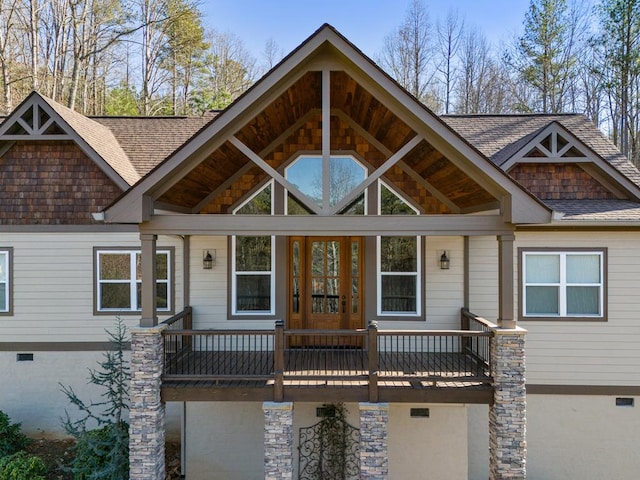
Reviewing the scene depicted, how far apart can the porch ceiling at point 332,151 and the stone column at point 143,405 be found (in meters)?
2.31

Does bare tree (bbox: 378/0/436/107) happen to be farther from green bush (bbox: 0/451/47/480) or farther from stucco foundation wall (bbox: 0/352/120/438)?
green bush (bbox: 0/451/47/480)

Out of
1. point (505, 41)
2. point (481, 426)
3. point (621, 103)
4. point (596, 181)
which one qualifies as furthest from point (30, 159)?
point (621, 103)

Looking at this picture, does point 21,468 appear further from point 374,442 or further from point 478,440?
point 478,440

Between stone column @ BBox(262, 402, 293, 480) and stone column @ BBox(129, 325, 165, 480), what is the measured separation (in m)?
1.79

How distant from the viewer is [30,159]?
8.59 m

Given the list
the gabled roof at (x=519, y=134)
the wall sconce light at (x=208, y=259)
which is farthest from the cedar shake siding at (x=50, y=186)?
the gabled roof at (x=519, y=134)

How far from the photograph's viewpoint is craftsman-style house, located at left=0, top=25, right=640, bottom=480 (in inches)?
244

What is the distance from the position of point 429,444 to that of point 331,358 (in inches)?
102

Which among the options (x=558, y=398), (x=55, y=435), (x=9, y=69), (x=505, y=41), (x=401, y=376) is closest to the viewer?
(x=401, y=376)

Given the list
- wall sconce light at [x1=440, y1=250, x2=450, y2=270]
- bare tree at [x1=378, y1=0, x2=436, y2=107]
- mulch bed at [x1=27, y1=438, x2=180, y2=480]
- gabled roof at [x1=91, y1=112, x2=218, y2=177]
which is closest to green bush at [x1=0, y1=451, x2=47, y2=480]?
mulch bed at [x1=27, y1=438, x2=180, y2=480]

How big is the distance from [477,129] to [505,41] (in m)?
11.9

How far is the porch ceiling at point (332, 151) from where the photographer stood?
670 centimetres

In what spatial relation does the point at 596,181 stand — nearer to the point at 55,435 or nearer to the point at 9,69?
the point at 55,435

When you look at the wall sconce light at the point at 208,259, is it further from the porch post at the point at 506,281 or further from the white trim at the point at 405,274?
the porch post at the point at 506,281
